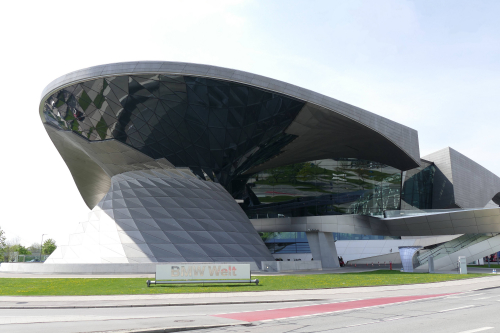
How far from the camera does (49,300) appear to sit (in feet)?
40.8

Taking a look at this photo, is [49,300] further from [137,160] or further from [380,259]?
[380,259]

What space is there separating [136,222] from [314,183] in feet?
70.9

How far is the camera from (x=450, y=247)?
1224 inches

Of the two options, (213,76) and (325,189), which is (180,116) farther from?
(325,189)

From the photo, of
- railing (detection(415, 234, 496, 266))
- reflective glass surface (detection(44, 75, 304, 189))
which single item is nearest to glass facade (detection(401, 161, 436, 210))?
railing (detection(415, 234, 496, 266))

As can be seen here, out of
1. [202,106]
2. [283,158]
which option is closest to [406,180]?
[283,158]

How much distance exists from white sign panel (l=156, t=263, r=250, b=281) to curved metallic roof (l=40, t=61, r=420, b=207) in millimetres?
12700

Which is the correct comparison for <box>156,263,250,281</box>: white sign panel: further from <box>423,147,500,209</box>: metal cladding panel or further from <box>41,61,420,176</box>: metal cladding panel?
<box>423,147,500,209</box>: metal cladding panel

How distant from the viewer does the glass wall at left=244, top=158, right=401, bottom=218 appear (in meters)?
41.2

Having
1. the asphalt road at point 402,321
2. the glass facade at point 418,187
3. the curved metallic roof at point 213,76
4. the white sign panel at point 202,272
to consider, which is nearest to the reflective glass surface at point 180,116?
the curved metallic roof at point 213,76

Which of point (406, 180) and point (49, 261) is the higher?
point (406, 180)

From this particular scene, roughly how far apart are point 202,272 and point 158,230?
10291 mm

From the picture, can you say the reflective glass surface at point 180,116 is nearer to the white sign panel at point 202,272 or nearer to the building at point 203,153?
the building at point 203,153

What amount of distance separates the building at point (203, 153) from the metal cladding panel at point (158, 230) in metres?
0.08
